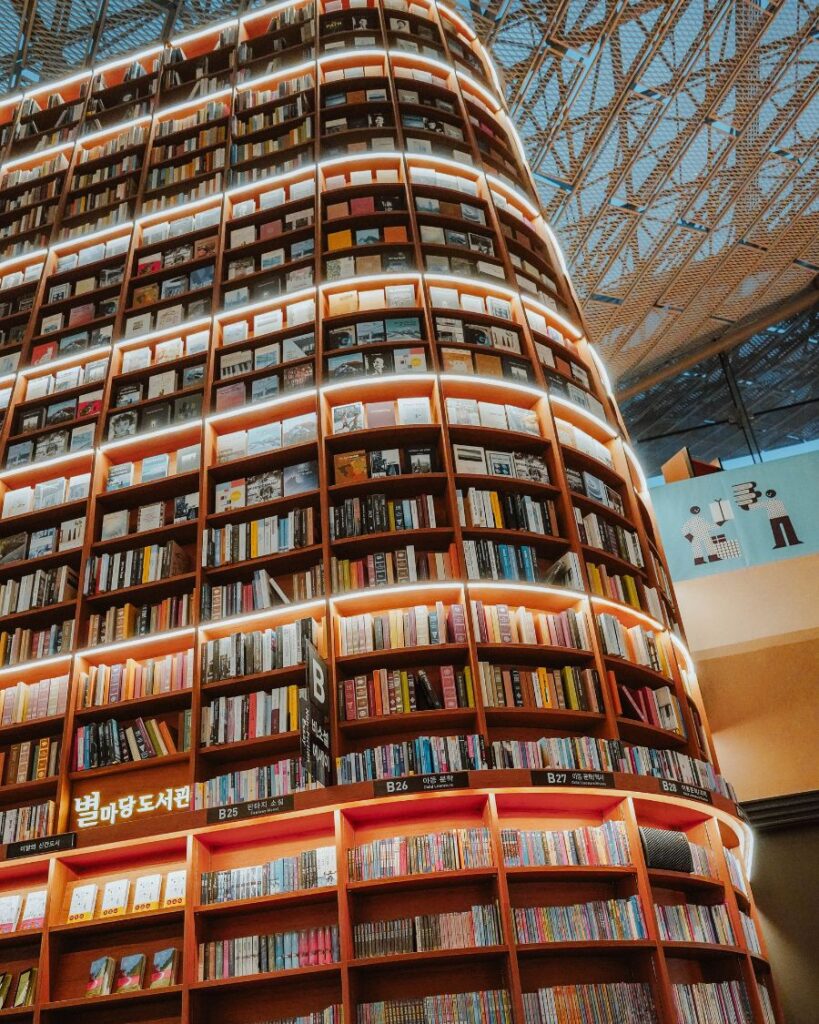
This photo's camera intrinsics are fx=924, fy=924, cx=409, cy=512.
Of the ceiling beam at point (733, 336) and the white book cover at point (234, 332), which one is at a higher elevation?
the ceiling beam at point (733, 336)

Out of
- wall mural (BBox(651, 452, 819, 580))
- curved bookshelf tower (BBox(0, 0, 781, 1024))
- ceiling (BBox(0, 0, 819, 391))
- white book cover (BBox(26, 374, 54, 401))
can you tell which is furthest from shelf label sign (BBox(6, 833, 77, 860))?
ceiling (BBox(0, 0, 819, 391))

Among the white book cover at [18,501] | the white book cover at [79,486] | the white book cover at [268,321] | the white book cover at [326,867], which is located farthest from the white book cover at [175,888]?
the white book cover at [268,321]

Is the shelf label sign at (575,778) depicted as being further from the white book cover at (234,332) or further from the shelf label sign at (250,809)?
the white book cover at (234,332)

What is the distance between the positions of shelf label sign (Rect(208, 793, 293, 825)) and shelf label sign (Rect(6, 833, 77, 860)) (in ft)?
2.01

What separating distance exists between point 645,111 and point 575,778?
8404mm

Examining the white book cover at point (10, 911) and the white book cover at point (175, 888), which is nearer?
the white book cover at point (175, 888)

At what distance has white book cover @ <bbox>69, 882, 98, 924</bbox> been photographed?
3703 millimetres

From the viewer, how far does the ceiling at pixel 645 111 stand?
926 cm

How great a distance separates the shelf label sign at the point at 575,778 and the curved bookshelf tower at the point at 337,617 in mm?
11

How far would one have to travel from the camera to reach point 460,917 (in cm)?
338

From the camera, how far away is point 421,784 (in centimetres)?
350

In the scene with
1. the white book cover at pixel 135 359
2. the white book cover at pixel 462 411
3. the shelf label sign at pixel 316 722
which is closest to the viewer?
the shelf label sign at pixel 316 722

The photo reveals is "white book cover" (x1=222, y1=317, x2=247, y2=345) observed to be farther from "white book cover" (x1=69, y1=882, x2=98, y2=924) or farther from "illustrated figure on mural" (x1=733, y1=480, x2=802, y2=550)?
"illustrated figure on mural" (x1=733, y1=480, x2=802, y2=550)

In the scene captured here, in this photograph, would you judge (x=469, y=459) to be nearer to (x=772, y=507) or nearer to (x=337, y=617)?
(x=337, y=617)
